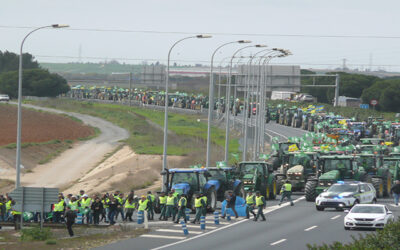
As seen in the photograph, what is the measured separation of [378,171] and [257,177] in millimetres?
8257

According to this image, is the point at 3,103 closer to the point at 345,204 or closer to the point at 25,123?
Answer: the point at 25,123

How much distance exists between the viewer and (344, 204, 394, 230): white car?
99.5ft

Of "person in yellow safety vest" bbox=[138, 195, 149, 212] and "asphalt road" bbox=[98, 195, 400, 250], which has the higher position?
"person in yellow safety vest" bbox=[138, 195, 149, 212]

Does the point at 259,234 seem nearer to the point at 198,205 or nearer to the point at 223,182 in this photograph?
the point at 198,205

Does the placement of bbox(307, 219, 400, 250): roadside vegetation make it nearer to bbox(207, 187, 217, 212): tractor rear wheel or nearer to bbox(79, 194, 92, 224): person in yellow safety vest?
bbox(79, 194, 92, 224): person in yellow safety vest

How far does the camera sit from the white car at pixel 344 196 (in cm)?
3675

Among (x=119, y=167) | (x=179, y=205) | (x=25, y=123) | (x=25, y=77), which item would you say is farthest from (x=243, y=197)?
(x=25, y=77)

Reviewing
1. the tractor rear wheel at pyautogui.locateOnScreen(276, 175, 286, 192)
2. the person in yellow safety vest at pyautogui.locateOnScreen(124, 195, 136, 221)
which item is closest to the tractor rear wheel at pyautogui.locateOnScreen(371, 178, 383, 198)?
the tractor rear wheel at pyautogui.locateOnScreen(276, 175, 286, 192)

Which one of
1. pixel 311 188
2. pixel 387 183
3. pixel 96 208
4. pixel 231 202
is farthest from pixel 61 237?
pixel 387 183

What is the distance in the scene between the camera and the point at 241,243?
90.8 feet

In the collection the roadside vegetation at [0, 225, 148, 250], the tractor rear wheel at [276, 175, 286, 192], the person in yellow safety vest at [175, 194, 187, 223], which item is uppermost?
the person in yellow safety vest at [175, 194, 187, 223]

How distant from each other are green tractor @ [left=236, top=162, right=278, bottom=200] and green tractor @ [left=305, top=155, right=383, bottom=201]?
6.39 feet

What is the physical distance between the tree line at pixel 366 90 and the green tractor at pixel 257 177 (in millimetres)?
88180

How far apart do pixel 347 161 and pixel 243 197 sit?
658 centimetres
